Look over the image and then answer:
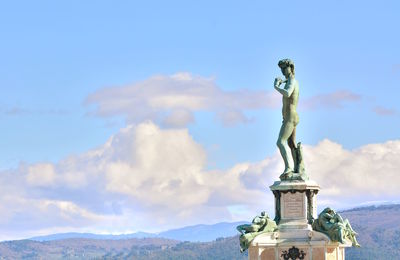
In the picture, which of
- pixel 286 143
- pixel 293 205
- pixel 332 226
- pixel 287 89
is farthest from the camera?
pixel 286 143

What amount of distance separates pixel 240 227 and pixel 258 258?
1330 millimetres

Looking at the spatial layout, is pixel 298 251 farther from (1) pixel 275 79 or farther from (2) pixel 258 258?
(1) pixel 275 79

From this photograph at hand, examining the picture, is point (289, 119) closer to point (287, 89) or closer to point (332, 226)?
point (287, 89)

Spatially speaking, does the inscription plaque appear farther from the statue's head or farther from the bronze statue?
the statue's head

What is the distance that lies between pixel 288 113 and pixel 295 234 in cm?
446

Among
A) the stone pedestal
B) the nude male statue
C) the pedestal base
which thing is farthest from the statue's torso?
the pedestal base

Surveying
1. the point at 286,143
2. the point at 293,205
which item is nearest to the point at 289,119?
the point at 286,143

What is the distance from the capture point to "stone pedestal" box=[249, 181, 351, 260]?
1722 inches

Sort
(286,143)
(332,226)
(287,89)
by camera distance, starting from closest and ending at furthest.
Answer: (332,226), (287,89), (286,143)

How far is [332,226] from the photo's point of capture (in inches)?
1713

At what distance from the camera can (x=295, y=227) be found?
145ft

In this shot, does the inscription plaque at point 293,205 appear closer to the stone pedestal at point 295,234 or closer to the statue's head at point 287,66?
the stone pedestal at point 295,234

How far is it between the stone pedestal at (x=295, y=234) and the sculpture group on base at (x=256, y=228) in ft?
0.58

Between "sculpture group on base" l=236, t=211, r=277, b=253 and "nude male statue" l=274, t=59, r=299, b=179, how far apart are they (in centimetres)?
226
